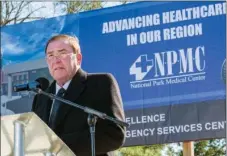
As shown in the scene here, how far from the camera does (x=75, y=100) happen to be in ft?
10.8

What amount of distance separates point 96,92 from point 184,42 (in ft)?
13.0

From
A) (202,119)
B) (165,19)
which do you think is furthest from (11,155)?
(165,19)

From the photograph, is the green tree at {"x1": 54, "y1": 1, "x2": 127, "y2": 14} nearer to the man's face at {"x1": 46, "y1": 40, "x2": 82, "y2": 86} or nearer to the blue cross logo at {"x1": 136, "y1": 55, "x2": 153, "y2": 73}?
the blue cross logo at {"x1": 136, "y1": 55, "x2": 153, "y2": 73}

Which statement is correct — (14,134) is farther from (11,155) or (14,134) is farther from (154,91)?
(154,91)

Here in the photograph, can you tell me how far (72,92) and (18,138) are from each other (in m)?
1.08

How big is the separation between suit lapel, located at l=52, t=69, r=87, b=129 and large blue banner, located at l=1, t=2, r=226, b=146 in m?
3.60

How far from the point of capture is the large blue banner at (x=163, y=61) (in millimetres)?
6914

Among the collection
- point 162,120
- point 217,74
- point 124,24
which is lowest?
point 162,120

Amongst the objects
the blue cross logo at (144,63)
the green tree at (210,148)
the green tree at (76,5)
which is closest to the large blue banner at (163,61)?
the blue cross logo at (144,63)

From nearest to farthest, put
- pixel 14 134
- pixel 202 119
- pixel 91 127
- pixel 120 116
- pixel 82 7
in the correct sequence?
pixel 14 134
pixel 91 127
pixel 120 116
pixel 202 119
pixel 82 7

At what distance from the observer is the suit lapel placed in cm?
323

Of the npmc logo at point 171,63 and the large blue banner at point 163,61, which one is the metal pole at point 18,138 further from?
the npmc logo at point 171,63

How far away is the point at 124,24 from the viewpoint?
759 cm

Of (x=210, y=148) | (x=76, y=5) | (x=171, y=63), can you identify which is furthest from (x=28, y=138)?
(x=210, y=148)
